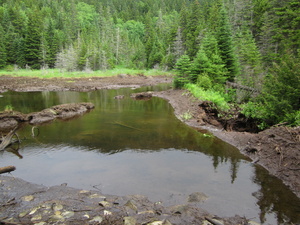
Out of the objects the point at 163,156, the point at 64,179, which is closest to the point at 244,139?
the point at 163,156

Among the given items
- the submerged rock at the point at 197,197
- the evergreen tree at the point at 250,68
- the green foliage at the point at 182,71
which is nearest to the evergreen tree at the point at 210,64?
the green foliage at the point at 182,71

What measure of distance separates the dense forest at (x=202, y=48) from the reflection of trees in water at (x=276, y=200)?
14.8 ft

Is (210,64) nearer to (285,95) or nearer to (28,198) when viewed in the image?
(285,95)

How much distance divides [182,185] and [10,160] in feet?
27.2

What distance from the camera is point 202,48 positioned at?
3006 cm

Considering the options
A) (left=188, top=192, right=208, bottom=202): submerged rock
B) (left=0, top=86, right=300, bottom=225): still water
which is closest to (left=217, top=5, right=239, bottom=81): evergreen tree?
(left=0, top=86, right=300, bottom=225): still water

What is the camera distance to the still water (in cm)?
783

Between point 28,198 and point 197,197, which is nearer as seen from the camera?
point 28,198

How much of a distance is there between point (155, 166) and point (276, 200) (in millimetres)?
4903

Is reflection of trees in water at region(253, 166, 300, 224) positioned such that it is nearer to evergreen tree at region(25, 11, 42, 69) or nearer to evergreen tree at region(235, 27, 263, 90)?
evergreen tree at region(235, 27, 263, 90)

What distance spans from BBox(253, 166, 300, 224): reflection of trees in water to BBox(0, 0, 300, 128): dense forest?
14.8ft

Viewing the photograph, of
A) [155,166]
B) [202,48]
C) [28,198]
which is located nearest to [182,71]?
[202,48]

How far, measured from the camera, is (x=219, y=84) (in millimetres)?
27000

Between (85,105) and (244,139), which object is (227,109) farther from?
(85,105)
